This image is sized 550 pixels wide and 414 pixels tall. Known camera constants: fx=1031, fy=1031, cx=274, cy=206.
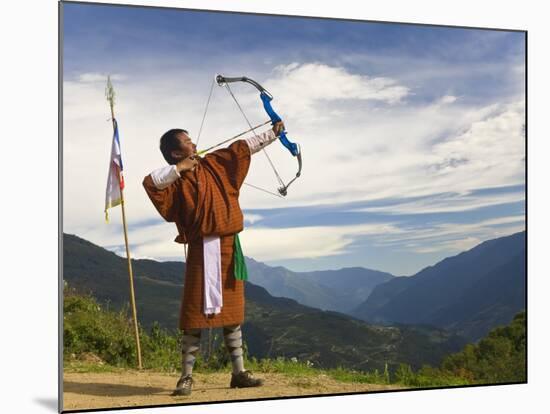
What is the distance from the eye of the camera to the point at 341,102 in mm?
8250

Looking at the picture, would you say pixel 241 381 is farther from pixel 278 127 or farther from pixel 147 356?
pixel 278 127

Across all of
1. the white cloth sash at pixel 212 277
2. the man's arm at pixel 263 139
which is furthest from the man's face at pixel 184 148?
the white cloth sash at pixel 212 277

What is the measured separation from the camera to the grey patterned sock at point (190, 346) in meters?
7.55

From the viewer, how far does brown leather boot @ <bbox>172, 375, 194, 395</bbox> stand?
7504mm

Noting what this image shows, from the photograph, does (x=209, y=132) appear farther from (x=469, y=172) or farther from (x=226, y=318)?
(x=469, y=172)

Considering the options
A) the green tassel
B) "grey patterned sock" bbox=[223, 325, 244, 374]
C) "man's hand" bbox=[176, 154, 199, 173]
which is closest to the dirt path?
"grey patterned sock" bbox=[223, 325, 244, 374]

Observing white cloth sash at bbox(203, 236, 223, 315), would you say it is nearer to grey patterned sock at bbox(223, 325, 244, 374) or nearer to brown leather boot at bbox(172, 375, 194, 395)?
grey patterned sock at bbox(223, 325, 244, 374)

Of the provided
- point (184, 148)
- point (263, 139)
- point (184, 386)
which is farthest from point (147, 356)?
point (263, 139)

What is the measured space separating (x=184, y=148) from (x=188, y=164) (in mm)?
139

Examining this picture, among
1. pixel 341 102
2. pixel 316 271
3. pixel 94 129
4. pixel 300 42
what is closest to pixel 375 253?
pixel 316 271

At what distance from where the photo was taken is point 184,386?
7512mm

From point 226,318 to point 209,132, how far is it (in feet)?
4.58

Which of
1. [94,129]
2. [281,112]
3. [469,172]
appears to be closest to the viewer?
[94,129]

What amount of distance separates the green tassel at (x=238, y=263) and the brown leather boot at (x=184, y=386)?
Answer: 822mm
